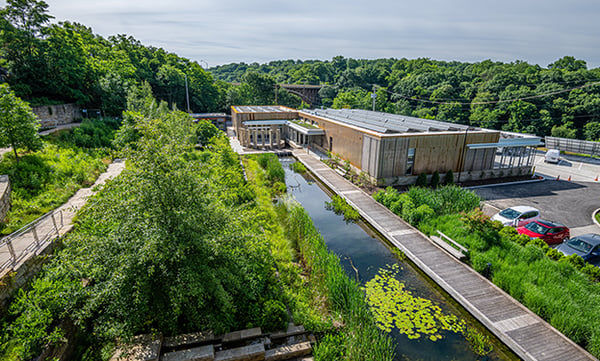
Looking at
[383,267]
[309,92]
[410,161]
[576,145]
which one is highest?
[309,92]

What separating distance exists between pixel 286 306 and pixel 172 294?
12.6 feet

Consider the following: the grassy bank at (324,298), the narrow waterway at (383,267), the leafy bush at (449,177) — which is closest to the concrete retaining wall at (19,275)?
the grassy bank at (324,298)

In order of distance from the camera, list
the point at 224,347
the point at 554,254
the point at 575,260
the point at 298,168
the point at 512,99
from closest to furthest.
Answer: the point at 224,347, the point at 575,260, the point at 554,254, the point at 298,168, the point at 512,99

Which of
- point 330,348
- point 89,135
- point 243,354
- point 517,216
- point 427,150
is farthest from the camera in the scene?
point 89,135

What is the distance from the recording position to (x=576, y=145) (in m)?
34.5

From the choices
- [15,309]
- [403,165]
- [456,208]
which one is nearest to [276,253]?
[15,309]

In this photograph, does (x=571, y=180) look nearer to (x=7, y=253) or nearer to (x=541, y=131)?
(x=541, y=131)

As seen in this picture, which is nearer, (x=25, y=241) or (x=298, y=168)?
(x=25, y=241)

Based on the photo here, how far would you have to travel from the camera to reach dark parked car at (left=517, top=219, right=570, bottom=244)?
504 inches

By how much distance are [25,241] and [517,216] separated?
1982 cm

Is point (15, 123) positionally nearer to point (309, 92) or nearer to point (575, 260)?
point (575, 260)

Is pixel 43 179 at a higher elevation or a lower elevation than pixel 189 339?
higher

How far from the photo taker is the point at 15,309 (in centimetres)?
633

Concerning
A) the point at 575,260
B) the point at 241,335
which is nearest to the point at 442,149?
the point at 575,260
